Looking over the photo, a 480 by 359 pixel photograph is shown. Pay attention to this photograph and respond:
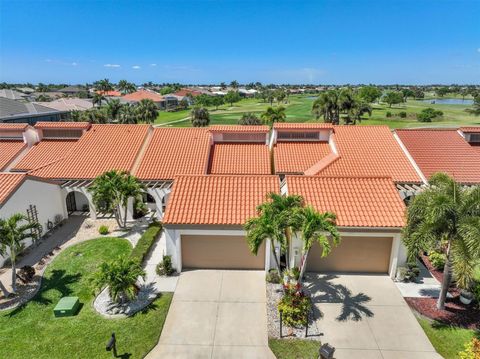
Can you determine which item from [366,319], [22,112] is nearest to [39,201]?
[366,319]

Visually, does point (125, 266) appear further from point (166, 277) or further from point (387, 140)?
point (387, 140)

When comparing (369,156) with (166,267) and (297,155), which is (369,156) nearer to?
(297,155)

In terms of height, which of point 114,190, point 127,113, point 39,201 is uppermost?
point 127,113

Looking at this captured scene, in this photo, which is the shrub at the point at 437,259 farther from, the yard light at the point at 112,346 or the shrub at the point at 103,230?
the shrub at the point at 103,230

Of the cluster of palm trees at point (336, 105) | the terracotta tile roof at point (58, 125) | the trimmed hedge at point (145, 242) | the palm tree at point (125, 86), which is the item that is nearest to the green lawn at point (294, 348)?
the trimmed hedge at point (145, 242)

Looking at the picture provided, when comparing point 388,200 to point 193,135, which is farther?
point 193,135

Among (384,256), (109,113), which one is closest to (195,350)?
(384,256)

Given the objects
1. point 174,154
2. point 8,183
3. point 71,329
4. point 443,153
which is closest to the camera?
point 71,329
